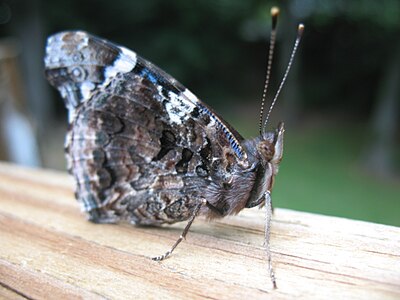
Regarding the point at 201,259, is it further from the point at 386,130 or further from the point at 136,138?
the point at 386,130

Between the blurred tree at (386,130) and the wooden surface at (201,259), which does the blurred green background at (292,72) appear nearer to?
the blurred tree at (386,130)

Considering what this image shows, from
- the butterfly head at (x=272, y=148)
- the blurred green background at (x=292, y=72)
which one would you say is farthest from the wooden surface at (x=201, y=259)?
the blurred green background at (x=292, y=72)

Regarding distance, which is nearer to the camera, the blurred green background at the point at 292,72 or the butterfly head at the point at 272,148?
the butterfly head at the point at 272,148

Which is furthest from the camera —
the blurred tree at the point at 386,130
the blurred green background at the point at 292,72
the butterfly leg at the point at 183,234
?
the blurred tree at the point at 386,130

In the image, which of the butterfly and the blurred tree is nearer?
the butterfly

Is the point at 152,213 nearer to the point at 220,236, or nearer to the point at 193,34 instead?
the point at 220,236

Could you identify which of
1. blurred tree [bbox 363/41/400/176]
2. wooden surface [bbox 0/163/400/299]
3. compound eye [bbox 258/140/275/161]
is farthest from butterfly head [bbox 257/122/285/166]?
blurred tree [bbox 363/41/400/176]

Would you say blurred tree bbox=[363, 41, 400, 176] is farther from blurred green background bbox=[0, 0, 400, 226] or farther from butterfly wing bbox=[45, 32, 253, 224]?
butterfly wing bbox=[45, 32, 253, 224]

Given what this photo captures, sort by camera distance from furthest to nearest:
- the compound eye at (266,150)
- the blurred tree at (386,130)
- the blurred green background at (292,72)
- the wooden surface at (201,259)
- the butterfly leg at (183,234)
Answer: the blurred tree at (386,130)
the blurred green background at (292,72)
the compound eye at (266,150)
the butterfly leg at (183,234)
the wooden surface at (201,259)
